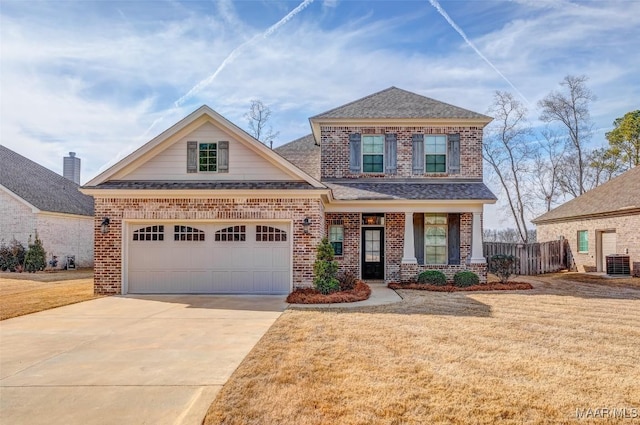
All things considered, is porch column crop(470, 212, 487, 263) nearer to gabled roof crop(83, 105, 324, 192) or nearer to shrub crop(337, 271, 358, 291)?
shrub crop(337, 271, 358, 291)

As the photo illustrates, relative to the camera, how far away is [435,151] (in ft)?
52.0

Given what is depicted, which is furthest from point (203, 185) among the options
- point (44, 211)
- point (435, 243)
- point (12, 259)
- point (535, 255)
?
point (535, 255)

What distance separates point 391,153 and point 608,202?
1195 cm

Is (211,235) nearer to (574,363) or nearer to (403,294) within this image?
(403,294)

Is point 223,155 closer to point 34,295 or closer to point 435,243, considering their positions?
point 34,295

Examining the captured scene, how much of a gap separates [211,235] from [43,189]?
656 inches

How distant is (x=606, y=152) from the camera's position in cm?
3116

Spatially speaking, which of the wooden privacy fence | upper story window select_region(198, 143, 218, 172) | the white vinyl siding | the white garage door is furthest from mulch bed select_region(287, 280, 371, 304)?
the wooden privacy fence

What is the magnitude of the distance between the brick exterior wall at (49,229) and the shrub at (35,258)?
36.3 inches

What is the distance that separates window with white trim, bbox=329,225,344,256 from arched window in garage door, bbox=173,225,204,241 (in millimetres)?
5031

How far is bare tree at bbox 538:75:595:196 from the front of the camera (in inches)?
1208

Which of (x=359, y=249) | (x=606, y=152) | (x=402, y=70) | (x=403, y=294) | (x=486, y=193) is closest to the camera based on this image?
(x=403, y=294)

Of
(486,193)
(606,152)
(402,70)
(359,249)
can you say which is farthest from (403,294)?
(606,152)

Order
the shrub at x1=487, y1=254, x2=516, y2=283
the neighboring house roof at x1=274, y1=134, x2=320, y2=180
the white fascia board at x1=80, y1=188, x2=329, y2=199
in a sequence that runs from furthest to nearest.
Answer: the neighboring house roof at x1=274, y1=134, x2=320, y2=180
the shrub at x1=487, y1=254, x2=516, y2=283
the white fascia board at x1=80, y1=188, x2=329, y2=199
